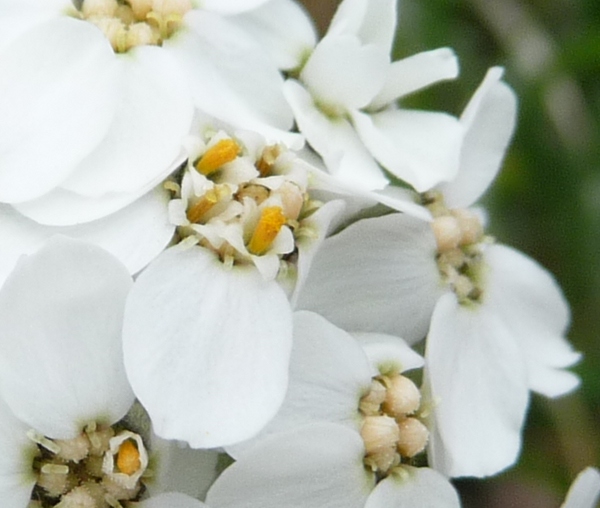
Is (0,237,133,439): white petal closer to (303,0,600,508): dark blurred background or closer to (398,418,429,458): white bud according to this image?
(398,418,429,458): white bud

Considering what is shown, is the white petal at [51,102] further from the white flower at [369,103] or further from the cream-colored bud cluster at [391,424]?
the cream-colored bud cluster at [391,424]

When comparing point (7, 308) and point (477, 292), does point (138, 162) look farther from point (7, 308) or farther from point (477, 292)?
point (477, 292)

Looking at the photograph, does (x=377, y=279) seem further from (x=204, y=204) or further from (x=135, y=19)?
(x=135, y=19)

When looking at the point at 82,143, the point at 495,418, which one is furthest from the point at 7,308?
the point at 495,418

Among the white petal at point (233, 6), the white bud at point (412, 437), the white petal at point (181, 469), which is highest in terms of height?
the white petal at point (233, 6)

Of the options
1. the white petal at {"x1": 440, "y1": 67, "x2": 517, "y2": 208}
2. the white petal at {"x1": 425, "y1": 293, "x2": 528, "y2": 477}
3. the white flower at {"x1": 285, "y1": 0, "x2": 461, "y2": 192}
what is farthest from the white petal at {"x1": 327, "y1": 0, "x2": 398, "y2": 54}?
the white petal at {"x1": 425, "y1": 293, "x2": 528, "y2": 477}

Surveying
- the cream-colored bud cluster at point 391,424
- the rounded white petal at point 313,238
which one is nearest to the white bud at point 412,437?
the cream-colored bud cluster at point 391,424

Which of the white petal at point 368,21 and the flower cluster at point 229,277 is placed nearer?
the flower cluster at point 229,277
